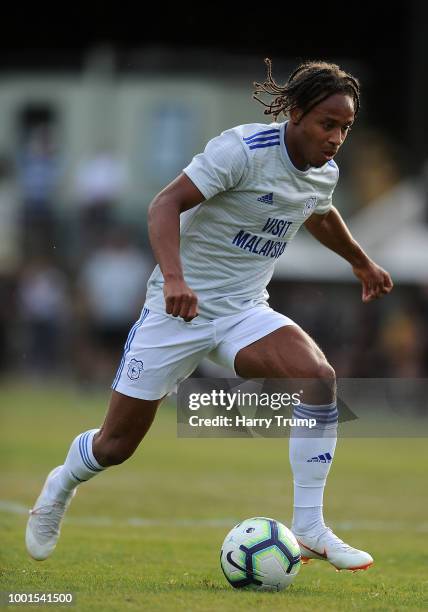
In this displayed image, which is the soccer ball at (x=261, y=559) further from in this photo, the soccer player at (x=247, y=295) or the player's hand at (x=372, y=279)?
the player's hand at (x=372, y=279)

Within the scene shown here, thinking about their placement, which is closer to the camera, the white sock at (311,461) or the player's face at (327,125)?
the player's face at (327,125)

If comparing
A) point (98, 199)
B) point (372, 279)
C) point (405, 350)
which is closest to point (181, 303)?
point (372, 279)

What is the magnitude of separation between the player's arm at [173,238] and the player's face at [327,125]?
0.61 metres

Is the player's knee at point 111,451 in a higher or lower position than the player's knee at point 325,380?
lower

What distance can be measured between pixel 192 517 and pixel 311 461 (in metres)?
2.77

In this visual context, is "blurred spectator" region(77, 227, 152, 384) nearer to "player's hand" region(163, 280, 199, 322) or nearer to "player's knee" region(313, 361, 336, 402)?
"player's knee" region(313, 361, 336, 402)

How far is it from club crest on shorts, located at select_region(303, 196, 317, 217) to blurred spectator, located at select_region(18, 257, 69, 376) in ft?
49.1

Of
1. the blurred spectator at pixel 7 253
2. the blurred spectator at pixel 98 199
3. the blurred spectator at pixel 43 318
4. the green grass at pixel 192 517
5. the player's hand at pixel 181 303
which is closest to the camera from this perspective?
the player's hand at pixel 181 303

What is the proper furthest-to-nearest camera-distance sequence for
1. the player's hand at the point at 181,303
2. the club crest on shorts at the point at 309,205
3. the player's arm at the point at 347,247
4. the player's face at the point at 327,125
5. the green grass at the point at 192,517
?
the player's arm at the point at 347,247 → the club crest on shorts at the point at 309,205 → the player's face at the point at 327,125 → the green grass at the point at 192,517 → the player's hand at the point at 181,303

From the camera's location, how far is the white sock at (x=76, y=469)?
21.7ft

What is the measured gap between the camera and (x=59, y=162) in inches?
1053

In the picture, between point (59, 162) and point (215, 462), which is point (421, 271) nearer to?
point (215, 462)

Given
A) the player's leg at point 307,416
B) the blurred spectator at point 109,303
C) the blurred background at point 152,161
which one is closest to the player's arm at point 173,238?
the player's leg at point 307,416

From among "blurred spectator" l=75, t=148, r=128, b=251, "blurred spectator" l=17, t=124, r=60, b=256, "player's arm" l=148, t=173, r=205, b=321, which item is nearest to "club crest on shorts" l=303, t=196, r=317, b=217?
"player's arm" l=148, t=173, r=205, b=321
